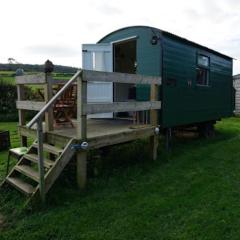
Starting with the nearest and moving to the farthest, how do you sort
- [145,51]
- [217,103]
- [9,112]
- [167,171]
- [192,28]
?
[167,171]
[145,51]
[217,103]
[192,28]
[9,112]

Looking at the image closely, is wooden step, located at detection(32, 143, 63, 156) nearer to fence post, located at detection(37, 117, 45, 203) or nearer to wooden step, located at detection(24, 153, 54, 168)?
wooden step, located at detection(24, 153, 54, 168)

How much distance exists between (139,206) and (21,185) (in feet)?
6.00

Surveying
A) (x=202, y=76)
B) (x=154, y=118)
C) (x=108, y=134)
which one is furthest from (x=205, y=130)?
(x=108, y=134)

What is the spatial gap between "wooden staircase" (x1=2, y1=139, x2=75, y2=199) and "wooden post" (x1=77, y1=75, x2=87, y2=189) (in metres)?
0.16

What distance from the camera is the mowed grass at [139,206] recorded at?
12.0ft

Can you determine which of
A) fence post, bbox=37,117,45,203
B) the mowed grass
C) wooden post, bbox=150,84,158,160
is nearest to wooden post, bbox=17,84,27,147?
the mowed grass

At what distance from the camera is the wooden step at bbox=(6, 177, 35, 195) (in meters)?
4.48

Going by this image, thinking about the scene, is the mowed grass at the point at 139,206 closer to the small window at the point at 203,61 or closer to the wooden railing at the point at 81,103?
the wooden railing at the point at 81,103

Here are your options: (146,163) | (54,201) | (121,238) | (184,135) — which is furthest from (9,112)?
(121,238)

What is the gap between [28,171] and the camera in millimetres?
4781

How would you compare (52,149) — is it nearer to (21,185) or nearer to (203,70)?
(21,185)

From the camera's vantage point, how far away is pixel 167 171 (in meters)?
6.03

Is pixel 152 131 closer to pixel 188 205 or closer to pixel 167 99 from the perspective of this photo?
pixel 167 99

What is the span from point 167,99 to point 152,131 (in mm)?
1231
